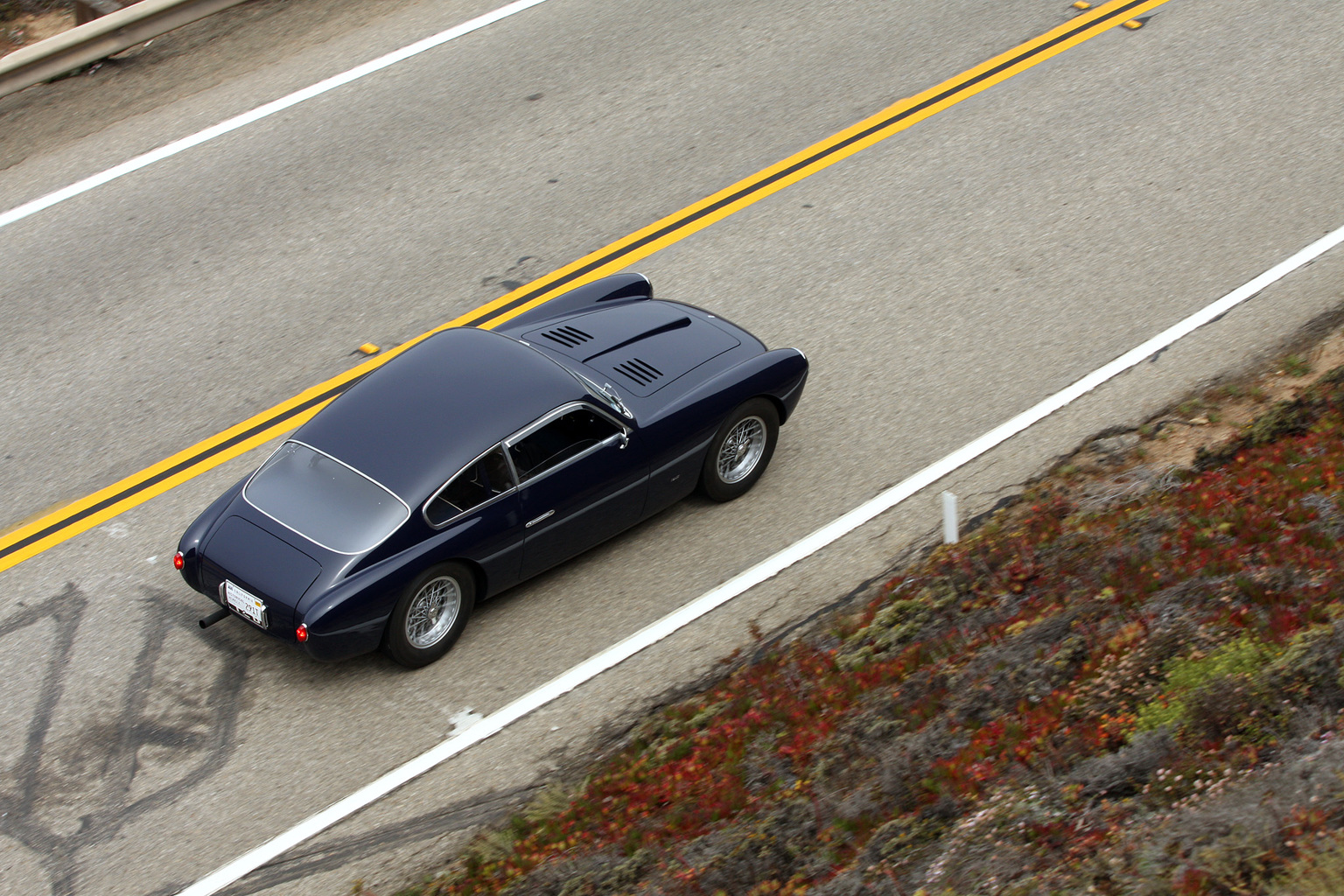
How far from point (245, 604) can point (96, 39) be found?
8652 mm

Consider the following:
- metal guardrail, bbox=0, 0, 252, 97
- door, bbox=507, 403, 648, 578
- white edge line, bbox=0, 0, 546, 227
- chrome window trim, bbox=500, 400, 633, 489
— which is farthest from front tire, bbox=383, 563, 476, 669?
metal guardrail, bbox=0, 0, 252, 97

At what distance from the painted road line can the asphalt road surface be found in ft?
0.50

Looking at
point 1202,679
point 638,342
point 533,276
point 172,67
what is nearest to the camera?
point 1202,679

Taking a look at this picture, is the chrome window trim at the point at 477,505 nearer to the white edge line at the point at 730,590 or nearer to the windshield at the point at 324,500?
the windshield at the point at 324,500

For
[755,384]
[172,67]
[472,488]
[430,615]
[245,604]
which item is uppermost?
[172,67]

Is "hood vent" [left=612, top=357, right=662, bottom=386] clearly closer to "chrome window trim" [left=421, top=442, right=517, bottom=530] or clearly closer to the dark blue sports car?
the dark blue sports car

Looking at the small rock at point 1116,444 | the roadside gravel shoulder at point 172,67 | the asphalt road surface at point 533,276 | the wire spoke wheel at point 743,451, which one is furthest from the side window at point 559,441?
the roadside gravel shoulder at point 172,67

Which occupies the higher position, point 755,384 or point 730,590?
point 755,384

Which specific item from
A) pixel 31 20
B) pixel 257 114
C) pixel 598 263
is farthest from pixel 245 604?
pixel 31 20

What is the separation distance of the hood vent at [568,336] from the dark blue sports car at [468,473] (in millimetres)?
12

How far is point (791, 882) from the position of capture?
591 centimetres

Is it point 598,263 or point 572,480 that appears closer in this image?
point 572,480

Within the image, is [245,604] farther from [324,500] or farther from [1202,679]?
[1202,679]

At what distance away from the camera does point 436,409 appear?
7.99 m
